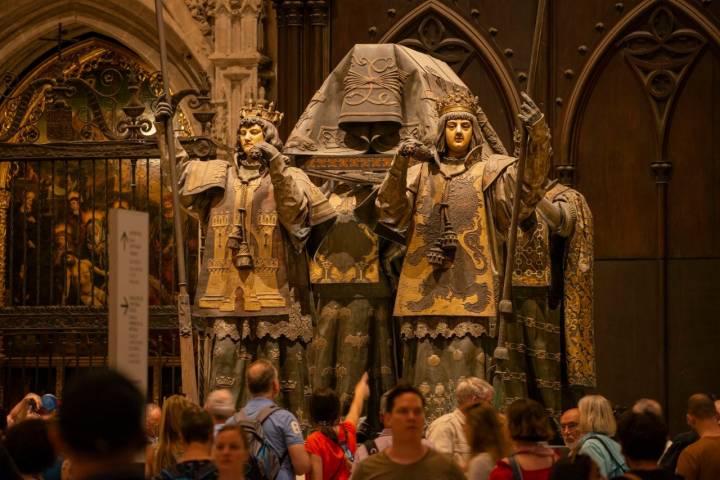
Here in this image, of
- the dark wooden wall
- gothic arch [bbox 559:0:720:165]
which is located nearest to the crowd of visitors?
the dark wooden wall

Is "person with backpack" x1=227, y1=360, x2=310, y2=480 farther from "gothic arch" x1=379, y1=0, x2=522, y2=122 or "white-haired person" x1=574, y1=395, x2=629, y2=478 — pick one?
"gothic arch" x1=379, y1=0, x2=522, y2=122

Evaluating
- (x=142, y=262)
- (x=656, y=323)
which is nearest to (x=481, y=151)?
(x=656, y=323)

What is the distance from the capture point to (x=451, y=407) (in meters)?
10.7

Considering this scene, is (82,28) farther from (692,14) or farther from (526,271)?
(526,271)

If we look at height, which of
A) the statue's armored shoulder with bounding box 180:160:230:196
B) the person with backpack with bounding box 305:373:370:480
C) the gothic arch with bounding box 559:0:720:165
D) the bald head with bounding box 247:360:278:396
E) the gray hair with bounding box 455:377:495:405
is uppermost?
the gothic arch with bounding box 559:0:720:165

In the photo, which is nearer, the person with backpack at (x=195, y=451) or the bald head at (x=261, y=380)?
the person with backpack at (x=195, y=451)

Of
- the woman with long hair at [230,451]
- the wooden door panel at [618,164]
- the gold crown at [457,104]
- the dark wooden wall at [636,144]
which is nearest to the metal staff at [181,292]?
the gold crown at [457,104]

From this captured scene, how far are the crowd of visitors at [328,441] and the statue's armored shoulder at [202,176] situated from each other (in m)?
2.05

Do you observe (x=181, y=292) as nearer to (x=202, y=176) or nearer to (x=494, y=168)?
(x=202, y=176)

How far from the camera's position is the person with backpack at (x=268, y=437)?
7.70 metres

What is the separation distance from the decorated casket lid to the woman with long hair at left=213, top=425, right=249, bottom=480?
5.17m

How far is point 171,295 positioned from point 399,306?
573cm

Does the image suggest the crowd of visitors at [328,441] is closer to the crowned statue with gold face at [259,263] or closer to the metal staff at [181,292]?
the metal staff at [181,292]

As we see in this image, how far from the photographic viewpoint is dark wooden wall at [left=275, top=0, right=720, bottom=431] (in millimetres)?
14586
